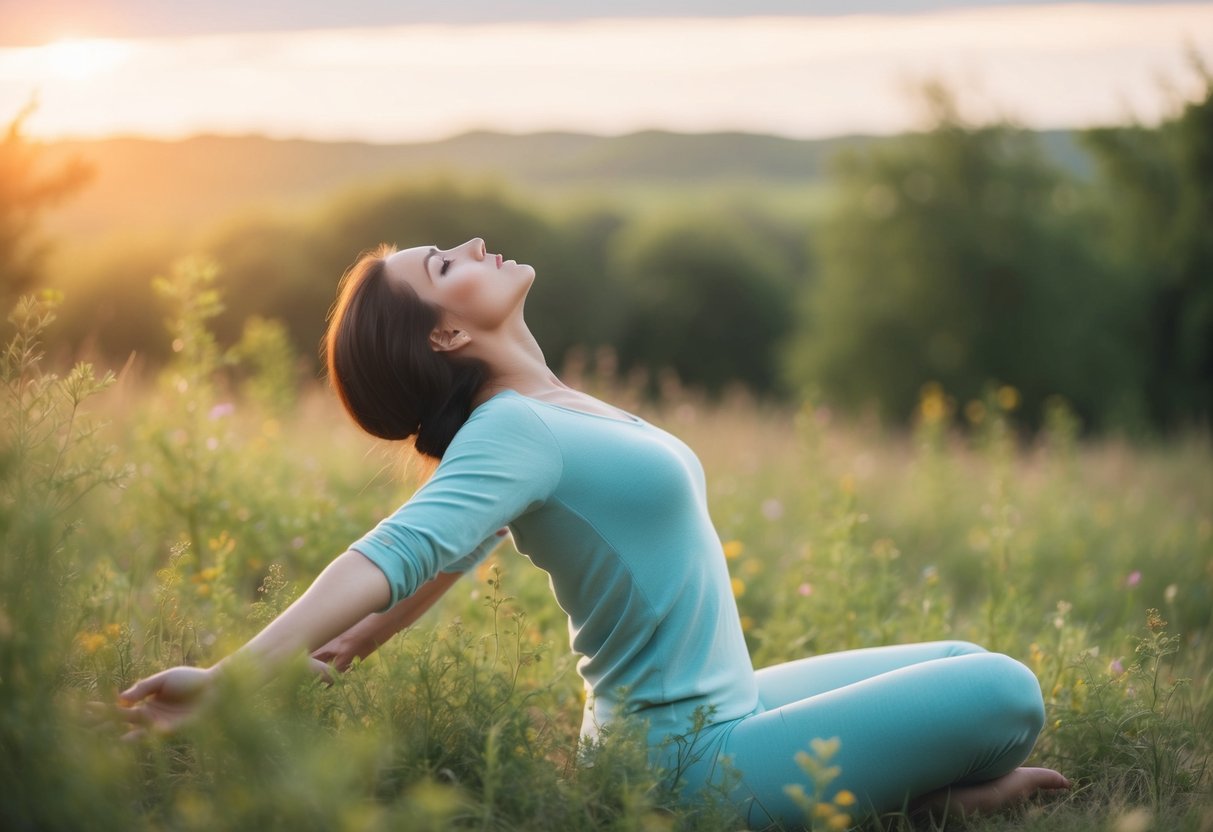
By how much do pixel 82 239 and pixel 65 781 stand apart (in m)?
21.6

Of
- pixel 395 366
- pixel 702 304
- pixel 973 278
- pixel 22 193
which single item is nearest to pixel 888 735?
pixel 395 366

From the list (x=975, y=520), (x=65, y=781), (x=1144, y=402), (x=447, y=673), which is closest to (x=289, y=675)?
(x=65, y=781)

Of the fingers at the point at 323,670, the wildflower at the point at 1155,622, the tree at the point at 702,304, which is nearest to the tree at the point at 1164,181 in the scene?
the wildflower at the point at 1155,622

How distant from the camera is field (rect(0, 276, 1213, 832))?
1.69 m

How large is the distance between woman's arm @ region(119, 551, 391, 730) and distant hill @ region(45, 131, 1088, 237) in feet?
8.32

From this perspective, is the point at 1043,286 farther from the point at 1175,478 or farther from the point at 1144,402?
the point at 1175,478

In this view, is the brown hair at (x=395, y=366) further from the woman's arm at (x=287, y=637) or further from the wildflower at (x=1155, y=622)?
the wildflower at (x=1155, y=622)

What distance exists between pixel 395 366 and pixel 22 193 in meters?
2.11

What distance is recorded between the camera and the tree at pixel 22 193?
354 cm

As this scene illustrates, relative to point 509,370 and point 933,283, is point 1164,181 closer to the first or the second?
point 933,283

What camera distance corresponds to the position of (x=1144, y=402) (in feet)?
60.5

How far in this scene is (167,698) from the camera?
5.99ft

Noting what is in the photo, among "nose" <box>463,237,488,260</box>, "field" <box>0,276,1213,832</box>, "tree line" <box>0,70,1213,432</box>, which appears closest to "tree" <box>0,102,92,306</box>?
"field" <box>0,276,1213,832</box>

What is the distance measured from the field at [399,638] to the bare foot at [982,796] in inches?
2.1
